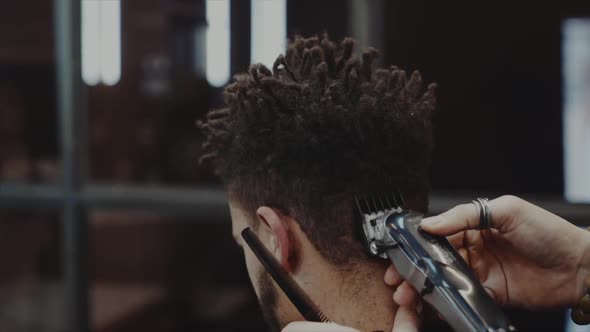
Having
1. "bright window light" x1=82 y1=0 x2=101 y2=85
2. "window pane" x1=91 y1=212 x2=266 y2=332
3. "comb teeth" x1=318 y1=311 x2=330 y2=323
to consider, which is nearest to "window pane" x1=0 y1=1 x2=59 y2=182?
"bright window light" x1=82 y1=0 x2=101 y2=85

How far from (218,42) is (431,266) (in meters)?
1.45

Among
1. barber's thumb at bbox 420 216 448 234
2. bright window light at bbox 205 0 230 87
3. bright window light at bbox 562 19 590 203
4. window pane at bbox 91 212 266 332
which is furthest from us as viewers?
window pane at bbox 91 212 266 332

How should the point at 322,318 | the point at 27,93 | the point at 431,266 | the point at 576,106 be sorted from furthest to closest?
1. the point at 27,93
2. the point at 576,106
3. the point at 322,318
4. the point at 431,266

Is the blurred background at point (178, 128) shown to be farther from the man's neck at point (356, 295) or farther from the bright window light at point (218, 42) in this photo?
the man's neck at point (356, 295)

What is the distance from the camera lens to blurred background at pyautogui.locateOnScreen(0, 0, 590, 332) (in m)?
1.94

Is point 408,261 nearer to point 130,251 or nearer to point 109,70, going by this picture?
point 109,70

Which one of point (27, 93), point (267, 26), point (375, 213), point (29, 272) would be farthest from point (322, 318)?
point (29, 272)

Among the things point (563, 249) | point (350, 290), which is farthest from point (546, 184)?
point (350, 290)

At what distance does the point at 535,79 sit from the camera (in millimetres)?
1934

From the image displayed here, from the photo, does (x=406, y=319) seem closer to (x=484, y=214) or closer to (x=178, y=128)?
(x=484, y=214)

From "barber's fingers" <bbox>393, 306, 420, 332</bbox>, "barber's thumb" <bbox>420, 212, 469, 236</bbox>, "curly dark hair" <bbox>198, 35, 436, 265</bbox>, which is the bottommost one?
"barber's fingers" <bbox>393, 306, 420, 332</bbox>

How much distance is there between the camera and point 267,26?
6.60 ft

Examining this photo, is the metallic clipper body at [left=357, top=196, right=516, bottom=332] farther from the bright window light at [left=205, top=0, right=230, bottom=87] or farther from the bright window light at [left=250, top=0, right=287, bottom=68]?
the bright window light at [left=205, top=0, right=230, bottom=87]

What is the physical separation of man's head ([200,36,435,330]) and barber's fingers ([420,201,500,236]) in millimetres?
96
